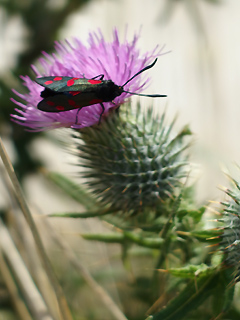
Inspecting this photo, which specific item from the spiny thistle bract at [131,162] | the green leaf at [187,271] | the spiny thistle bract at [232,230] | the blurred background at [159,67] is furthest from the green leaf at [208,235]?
the blurred background at [159,67]

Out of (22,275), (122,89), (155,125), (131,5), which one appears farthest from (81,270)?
(131,5)

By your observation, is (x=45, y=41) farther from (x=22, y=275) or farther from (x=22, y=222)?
(x=22, y=275)

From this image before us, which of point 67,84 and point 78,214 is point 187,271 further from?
point 67,84

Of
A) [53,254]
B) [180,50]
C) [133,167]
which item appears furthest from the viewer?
[180,50]

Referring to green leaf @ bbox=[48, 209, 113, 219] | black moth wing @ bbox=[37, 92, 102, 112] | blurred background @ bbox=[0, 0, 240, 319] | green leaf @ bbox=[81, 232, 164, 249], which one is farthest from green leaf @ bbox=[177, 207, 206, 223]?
blurred background @ bbox=[0, 0, 240, 319]

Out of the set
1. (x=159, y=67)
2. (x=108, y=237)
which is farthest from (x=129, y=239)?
(x=159, y=67)
